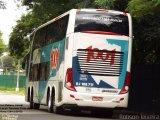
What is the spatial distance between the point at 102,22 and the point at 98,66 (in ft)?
5.86

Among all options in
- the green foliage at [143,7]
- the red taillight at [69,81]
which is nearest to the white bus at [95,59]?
the red taillight at [69,81]

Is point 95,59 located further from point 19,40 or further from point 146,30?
point 19,40

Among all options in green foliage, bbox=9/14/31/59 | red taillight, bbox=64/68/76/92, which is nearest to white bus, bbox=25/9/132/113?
red taillight, bbox=64/68/76/92

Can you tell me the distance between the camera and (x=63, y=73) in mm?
21906

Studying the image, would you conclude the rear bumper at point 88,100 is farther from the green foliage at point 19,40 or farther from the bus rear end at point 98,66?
the green foliage at point 19,40

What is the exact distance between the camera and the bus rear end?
21.4m

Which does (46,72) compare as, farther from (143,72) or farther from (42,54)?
(143,72)

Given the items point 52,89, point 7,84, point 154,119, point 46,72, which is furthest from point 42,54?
point 7,84

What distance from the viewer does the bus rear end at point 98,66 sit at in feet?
70.1

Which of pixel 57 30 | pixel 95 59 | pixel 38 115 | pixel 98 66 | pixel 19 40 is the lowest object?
pixel 38 115

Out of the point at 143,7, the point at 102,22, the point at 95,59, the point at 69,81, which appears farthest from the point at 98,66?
the point at 143,7

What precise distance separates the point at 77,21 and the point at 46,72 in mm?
4714

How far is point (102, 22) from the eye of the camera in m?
21.8

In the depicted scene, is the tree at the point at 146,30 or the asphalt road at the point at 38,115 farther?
the tree at the point at 146,30
